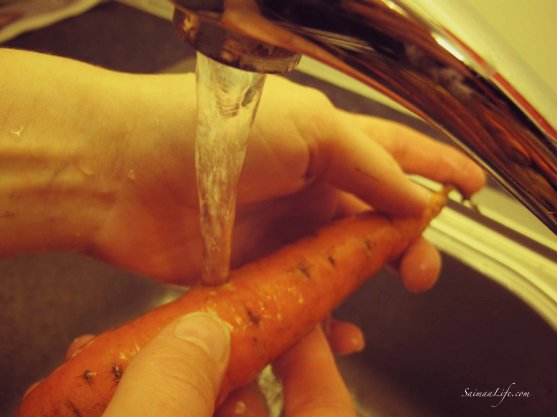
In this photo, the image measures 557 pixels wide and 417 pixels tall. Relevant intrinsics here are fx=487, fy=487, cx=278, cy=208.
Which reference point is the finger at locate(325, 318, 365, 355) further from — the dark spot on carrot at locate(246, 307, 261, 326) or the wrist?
the wrist

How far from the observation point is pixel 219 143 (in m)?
0.38

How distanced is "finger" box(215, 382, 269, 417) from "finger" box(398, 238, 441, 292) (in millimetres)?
267

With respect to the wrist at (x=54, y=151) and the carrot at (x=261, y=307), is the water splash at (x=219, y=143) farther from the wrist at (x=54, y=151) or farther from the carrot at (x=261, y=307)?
the wrist at (x=54, y=151)

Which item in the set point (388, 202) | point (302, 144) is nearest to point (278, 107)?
point (302, 144)

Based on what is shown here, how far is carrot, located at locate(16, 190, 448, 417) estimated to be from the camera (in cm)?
46

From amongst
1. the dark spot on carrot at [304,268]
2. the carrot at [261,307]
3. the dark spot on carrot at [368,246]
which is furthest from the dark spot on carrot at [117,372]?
the dark spot on carrot at [368,246]

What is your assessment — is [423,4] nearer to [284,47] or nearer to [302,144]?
[284,47]

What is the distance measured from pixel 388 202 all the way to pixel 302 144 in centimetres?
15

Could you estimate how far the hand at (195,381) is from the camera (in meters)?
0.33

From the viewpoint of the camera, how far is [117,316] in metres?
0.84

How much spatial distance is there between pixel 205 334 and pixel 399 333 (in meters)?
0.48

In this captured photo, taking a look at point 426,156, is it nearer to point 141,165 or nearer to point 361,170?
point 361,170

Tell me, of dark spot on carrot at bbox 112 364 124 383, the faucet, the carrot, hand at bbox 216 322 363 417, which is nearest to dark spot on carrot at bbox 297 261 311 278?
the carrot

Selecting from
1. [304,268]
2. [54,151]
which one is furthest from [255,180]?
[54,151]
